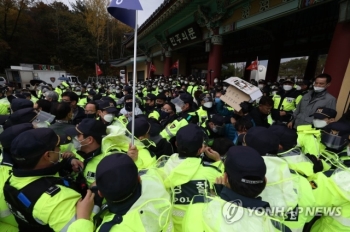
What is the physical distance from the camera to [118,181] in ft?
3.42

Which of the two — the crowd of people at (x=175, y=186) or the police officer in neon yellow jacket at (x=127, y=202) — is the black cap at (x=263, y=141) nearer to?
Answer: the crowd of people at (x=175, y=186)

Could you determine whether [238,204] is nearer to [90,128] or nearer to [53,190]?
[53,190]

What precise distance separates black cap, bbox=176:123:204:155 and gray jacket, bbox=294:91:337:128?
2.74 m

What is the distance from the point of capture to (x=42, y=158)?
1.42 meters

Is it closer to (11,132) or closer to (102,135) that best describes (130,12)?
(102,135)

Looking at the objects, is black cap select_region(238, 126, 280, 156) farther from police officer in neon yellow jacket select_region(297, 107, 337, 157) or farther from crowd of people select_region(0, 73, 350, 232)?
police officer in neon yellow jacket select_region(297, 107, 337, 157)

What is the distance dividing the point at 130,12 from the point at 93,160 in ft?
5.64

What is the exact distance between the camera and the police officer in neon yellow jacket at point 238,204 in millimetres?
950

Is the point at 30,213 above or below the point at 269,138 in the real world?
below

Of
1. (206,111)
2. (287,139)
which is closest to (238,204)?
(287,139)

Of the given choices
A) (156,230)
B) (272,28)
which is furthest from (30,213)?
(272,28)

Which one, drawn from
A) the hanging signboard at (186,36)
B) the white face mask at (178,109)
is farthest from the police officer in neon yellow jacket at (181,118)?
the hanging signboard at (186,36)

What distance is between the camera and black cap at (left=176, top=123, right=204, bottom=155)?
1613 millimetres

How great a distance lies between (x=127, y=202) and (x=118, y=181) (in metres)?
0.14
